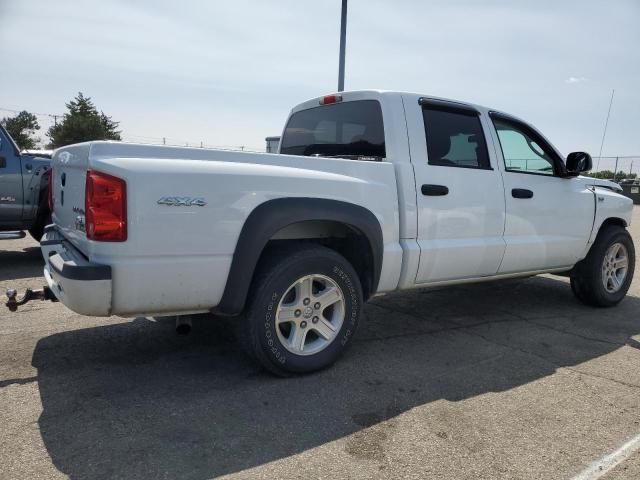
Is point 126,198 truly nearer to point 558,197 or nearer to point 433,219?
point 433,219

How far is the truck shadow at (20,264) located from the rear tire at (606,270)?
621 centimetres

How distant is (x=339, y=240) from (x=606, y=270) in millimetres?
3390

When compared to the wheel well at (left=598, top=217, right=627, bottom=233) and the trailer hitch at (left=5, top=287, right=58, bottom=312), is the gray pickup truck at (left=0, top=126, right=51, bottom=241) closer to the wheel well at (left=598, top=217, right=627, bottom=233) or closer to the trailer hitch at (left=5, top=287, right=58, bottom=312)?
the trailer hitch at (left=5, top=287, right=58, bottom=312)

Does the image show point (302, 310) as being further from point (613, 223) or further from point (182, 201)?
point (613, 223)

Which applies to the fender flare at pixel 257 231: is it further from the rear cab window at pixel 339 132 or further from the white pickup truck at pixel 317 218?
the rear cab window at pixel 339 132

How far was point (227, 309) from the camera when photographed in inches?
119

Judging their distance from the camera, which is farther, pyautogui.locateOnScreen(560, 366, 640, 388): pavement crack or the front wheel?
pyautogui.locateOnScreen(560, 366, 640, 388): pavement crack

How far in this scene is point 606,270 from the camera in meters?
5.52

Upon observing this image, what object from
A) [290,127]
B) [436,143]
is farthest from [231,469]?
[290,127]

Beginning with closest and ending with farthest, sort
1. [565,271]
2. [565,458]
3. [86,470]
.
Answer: [86,470] < [565,458] < [565,271]

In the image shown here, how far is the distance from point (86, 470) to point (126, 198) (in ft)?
4.16

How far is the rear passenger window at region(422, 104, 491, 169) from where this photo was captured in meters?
3.98

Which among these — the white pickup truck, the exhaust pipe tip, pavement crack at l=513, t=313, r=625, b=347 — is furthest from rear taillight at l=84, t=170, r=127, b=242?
pavement crack at l=513, t=313, r=625, b=347

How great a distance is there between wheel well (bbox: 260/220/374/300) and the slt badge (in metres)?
0.66
